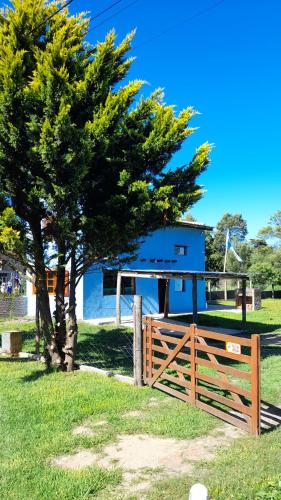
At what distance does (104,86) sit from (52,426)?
587 cm

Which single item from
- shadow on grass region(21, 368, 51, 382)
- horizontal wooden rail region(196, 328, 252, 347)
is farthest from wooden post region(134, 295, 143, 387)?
shadow on grass region(21, 368, 51, 382)

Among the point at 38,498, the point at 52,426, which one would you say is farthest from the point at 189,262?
the point at 38,498

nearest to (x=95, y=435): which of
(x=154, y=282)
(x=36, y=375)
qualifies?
(x=36, y=375)

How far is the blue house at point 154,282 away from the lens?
18.3 meters

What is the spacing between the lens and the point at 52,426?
5.48m

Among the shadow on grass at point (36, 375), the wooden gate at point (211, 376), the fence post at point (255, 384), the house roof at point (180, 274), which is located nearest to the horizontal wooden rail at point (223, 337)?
the wooden gate at point (211, 376)

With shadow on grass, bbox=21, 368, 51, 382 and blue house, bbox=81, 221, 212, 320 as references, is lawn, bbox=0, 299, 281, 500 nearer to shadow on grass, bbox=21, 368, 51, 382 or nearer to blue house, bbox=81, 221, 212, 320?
shadow on grass, bbox=21, 368, 51, 382

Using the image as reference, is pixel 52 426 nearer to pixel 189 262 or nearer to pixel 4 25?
pixel 4 25

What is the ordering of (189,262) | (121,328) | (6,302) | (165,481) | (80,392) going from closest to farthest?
(165,481)
(80,392)
(121,328)
(6,302)
(189,262)

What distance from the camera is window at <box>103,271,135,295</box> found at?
1892cm

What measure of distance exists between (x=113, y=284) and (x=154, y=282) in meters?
2.56

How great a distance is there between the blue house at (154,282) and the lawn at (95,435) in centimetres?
913

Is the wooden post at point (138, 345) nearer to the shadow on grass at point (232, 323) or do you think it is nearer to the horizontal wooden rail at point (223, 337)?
the horizontal wooden rail at point (223, 337)

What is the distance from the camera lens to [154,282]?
2102 cm
